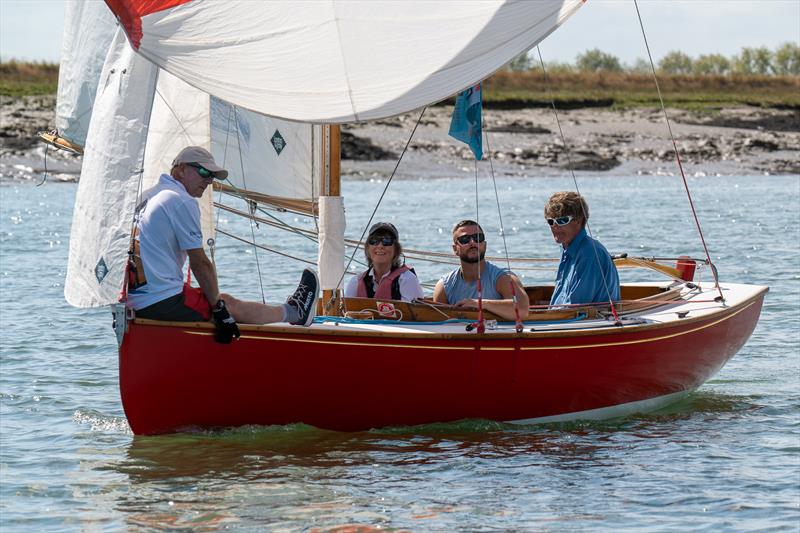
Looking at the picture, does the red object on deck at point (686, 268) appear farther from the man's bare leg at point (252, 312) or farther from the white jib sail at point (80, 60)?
the white jib sail at point (80, 60)

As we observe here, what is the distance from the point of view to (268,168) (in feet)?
34.4

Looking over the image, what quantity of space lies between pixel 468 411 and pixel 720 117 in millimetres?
43143

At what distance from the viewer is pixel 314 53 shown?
7.46 meters

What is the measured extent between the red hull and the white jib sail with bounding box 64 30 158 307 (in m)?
0.42

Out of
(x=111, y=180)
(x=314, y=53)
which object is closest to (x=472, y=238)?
(x=314, y=53)

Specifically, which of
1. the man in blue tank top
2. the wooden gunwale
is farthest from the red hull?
the man in blue tank top

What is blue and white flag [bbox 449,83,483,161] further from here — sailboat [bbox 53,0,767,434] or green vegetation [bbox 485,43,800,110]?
green vegetation [bbox 485,43,800,110]

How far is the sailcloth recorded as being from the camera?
290 inches

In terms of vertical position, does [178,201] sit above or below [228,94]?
below

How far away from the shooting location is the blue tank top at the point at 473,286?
8680 millimetres

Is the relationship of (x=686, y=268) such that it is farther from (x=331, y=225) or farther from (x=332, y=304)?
(x=331, y=225)

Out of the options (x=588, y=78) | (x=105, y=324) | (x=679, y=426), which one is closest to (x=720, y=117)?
(x=588, y=78)

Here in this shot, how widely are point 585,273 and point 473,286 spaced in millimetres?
902

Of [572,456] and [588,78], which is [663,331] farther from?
[588,78]
